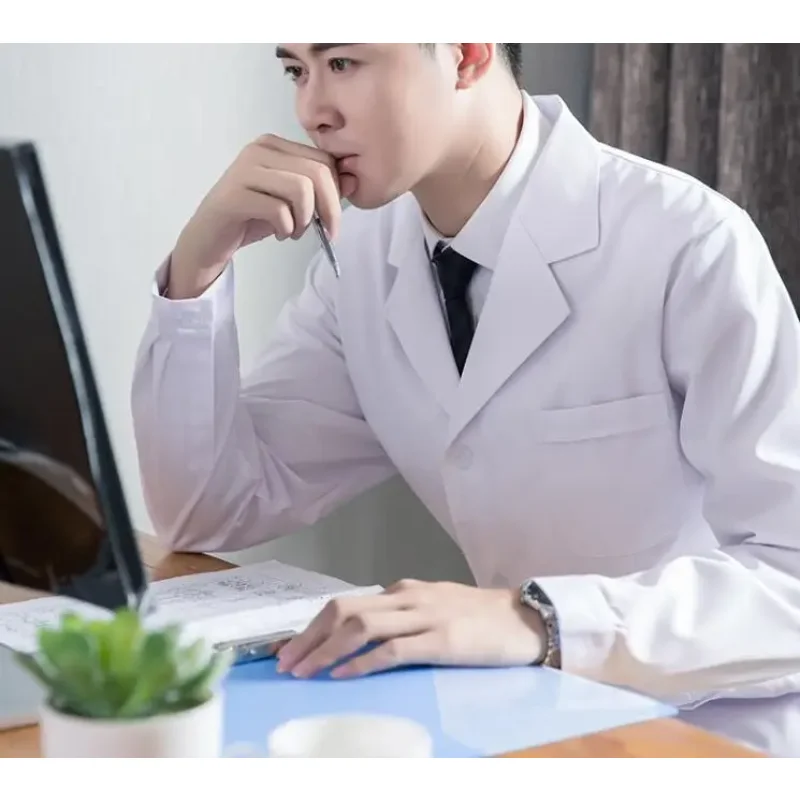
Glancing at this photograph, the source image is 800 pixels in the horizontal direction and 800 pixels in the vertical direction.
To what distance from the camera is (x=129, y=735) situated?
688 millimetres

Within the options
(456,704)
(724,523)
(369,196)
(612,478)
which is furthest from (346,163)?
(456,704)

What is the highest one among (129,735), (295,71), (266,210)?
(295,71)

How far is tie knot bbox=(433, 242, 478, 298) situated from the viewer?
1.47 m

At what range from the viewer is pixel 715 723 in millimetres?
1205

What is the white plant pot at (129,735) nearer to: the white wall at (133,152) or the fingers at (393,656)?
the fingers at (393,656)

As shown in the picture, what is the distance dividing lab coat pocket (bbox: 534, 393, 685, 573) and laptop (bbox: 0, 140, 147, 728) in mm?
679

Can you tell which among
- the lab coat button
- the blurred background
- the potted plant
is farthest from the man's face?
the potted plant

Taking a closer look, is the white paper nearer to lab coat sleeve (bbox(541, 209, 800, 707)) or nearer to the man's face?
lab coat sleeve (bbox(541, 209, 800, 707))

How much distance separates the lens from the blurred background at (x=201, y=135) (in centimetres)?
195

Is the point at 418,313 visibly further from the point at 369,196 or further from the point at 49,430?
the point at 49,430

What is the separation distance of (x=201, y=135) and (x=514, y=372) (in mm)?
867

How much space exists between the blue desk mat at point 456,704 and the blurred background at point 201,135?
104 centimetres
